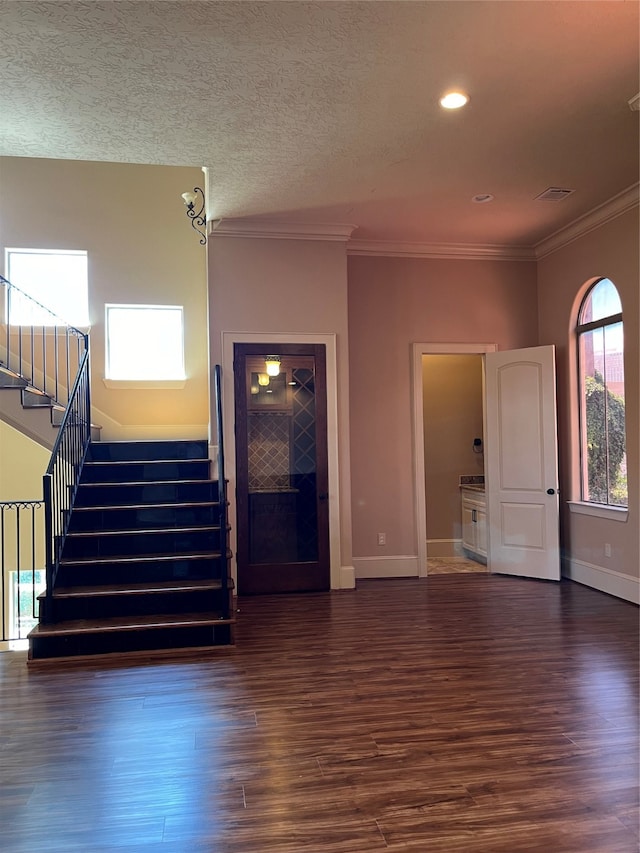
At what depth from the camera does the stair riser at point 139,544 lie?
4.45 meters

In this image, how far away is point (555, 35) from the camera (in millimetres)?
2756

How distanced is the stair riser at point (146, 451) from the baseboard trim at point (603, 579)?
12.0 ft

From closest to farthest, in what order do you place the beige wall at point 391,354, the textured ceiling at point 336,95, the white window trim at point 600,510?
the textured ceiling at point 336,95
the white window trim at point 600,510
the beige wall at point 391,354

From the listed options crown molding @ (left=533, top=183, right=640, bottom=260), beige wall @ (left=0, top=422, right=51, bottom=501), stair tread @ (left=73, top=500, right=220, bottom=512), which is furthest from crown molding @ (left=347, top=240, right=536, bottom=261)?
beige wall @ (left=0, top=422, right=51, bottom=501)

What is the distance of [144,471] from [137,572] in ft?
4.01

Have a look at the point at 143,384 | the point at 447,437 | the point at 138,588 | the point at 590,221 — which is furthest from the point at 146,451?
the point at 590,221

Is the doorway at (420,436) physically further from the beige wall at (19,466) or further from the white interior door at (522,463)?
the beige wall at (19,466)

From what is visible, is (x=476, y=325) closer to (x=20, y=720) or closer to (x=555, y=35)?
(x=555, y=35)

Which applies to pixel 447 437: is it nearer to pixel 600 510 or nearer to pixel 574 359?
pixel 574 359

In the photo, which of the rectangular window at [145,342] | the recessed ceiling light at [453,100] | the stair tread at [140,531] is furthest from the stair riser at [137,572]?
the recessed ceiling light at [453,100]

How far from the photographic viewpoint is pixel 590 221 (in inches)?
204

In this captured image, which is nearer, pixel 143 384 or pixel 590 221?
pixel 590 221

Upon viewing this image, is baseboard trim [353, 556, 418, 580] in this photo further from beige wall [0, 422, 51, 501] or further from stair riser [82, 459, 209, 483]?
beige wall [0, 422, 51, 501]

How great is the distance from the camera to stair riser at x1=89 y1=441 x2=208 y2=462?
563 centimetres
